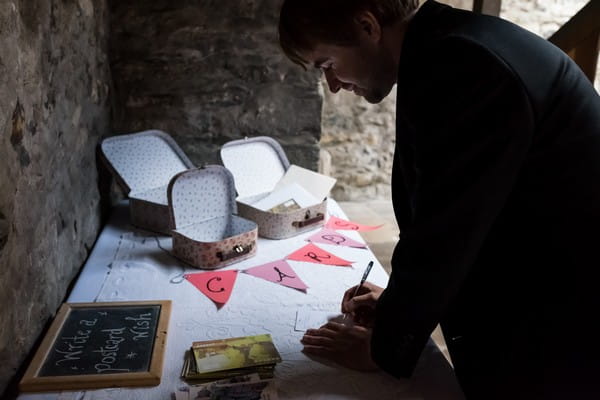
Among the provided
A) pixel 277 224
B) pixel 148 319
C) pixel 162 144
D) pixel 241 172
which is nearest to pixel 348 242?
pixel 277 224

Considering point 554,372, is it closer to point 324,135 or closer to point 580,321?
point 580,321

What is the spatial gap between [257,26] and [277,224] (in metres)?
0.92

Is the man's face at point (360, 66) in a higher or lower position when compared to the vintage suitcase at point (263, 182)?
higher

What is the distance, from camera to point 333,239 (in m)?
1.70

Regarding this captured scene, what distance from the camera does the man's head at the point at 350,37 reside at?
0.86 m

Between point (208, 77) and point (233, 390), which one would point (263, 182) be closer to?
point (208, 77)

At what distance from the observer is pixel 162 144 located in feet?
6.79

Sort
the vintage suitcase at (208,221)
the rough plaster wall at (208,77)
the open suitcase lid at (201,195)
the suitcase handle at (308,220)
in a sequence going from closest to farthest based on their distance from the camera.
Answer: the vintage suitcase at (208,221) < the open suitcase lid at (201,195) < the suitcase handle at (308,220) < the rough plaster wall at (208,77)

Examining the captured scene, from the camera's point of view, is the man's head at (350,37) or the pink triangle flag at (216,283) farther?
the pink triangle flag at (216,283)

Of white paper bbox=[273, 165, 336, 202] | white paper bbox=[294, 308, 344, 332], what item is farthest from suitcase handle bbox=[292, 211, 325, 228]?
white paper bbox=[294, 308, 344, 332]

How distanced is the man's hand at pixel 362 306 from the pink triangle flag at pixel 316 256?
30 cm

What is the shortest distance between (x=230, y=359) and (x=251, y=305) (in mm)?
250

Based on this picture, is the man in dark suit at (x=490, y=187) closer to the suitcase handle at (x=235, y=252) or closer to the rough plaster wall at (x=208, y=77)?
the suitcase handle at (x=235, y=252)

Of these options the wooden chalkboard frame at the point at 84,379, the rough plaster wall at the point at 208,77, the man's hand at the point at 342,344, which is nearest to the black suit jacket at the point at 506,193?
the man's hand at the point at 342,344
